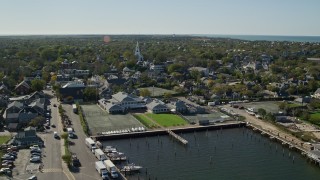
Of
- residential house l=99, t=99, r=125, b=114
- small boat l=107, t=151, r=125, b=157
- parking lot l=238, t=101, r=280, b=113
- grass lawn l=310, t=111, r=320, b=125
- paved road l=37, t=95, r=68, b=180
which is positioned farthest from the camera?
parking lot l=238, t=101, r=280, b=113

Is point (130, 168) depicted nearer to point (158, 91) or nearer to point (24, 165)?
point (24, 165)

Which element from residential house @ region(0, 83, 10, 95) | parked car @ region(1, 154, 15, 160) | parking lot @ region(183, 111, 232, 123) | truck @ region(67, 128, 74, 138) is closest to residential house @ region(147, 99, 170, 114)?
parking lot @ region(183, 111, 232, 123)

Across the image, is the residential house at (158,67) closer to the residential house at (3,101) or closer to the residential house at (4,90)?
the residential house at (4,90)

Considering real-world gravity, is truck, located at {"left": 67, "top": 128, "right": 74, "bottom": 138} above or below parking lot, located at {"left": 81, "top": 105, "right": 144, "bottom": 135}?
above

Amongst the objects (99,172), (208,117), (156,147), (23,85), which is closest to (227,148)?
(156,147)

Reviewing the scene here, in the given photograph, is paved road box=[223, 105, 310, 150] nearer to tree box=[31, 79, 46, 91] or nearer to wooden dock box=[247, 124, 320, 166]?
wooden dock box=[247, 124, 320, 166]

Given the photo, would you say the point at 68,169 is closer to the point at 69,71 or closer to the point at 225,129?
the point at 225,129

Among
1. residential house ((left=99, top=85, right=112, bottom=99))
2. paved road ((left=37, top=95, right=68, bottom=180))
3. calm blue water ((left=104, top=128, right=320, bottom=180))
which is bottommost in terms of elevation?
calm blue water ((left=104, top=128, right=320, bottom=180))
